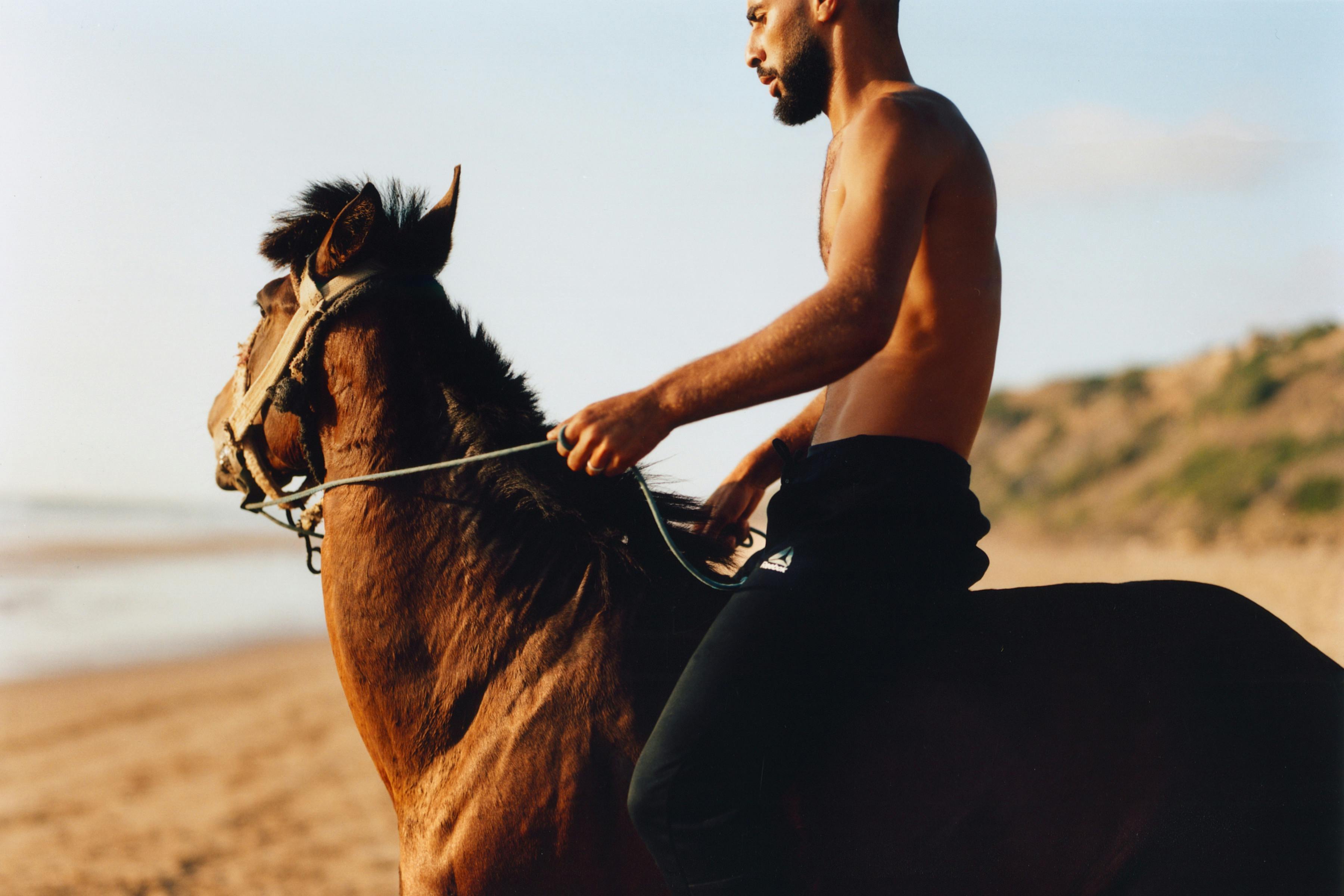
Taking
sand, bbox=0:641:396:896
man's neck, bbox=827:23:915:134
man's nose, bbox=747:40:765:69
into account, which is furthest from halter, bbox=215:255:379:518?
sand, bbox=0:641:396:896

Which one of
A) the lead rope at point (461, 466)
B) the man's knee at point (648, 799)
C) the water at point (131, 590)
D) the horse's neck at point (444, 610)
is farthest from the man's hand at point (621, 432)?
the water at point (131, 590)

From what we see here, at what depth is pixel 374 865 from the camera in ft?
23.7

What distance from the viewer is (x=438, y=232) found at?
2.92 m

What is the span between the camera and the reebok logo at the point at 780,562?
2.17 metres

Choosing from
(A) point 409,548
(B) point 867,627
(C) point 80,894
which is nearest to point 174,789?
(C) point 80,894

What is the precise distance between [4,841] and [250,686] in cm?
608

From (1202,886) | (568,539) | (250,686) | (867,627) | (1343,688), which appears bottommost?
(1202,886)

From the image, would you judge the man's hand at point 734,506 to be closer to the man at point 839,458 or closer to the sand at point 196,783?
the man at point 839,458

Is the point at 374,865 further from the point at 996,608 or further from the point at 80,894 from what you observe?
the point at 996,608

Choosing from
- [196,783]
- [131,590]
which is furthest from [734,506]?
[131,590]

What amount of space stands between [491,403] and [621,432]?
72cm

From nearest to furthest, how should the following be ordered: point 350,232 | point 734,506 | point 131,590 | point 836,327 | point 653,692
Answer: point 836,327 → point 653,692 → point 350,232 → point 734,506 → point 131,590

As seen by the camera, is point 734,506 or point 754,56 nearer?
point 754,56

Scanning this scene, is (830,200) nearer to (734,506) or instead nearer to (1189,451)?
(734,506)
